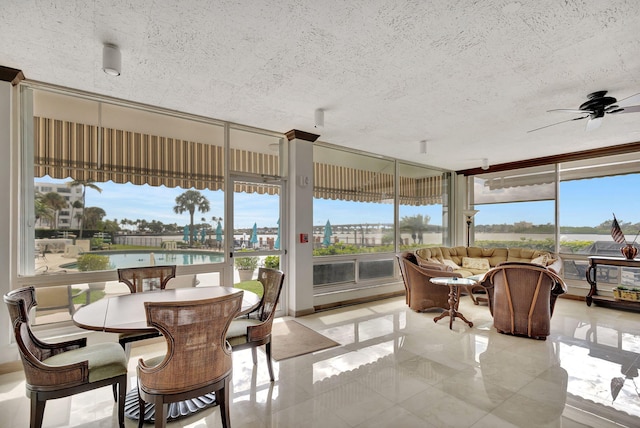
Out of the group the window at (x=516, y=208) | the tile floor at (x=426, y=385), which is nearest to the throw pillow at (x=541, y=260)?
the window at (x=516, y=208)

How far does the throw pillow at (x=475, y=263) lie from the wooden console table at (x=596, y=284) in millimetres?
1562

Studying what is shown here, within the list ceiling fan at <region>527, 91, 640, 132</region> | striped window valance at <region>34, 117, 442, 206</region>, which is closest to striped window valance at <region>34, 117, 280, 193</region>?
striped window valance at <region>34, 117, 442, 206</region>

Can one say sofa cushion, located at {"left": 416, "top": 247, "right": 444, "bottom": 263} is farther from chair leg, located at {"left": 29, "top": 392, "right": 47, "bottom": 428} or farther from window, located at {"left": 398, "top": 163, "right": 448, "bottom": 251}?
chair leg, located at {"left": 29, "top": 392, "right": 47, "bottom": 428}

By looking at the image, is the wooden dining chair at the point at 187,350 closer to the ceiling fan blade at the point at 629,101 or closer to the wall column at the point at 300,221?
the wall column at the point at 300,221

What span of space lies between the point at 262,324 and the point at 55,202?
2485 millimetres

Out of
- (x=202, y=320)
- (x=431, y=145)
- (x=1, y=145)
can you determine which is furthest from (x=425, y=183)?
(x=1, y=145)

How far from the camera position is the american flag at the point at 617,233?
17.4 ft

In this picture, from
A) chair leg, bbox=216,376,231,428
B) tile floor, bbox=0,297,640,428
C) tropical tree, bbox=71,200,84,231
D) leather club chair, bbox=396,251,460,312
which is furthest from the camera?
leather club chair, bbox=396,251,460,312

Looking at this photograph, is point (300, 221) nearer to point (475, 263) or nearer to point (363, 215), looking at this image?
point (363, 215)

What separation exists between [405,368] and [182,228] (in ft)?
9.70

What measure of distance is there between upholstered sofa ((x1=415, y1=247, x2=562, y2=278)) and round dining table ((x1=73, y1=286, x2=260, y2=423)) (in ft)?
13.7

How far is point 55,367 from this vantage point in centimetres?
188

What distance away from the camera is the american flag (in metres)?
5.30

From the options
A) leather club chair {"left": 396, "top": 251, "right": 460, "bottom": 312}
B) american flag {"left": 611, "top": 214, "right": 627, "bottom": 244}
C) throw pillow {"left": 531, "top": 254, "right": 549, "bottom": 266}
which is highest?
american flag {"left": 611, "top": 214, "right": 627, "bottom": 244}
